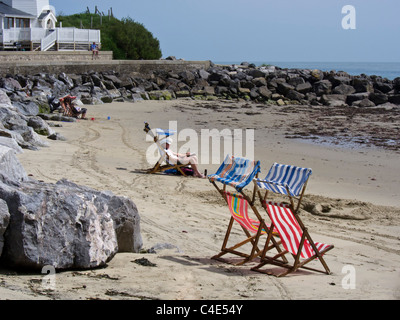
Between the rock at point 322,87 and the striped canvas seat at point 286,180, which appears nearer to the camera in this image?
the striped canvas seat at point 286,180

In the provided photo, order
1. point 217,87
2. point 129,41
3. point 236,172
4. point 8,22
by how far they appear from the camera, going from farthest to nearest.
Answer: point 129,41, point 8,22, point 217,87, point 236,172

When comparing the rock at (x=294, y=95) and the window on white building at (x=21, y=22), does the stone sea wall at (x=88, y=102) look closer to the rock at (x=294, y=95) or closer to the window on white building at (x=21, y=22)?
the rock at (x=294, y=95)

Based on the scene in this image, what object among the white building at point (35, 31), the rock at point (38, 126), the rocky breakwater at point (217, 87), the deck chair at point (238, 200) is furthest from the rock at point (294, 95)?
the deck chair at point (238, 200)

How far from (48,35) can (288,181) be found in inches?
1295

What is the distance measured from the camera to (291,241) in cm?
581

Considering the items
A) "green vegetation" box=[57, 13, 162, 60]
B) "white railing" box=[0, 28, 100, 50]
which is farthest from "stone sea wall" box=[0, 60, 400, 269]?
"green vegetation" box=[57, 13, 162, 60]

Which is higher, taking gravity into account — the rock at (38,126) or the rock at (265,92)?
the rock at (265,92)

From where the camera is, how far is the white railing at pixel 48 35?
34438 millimetres

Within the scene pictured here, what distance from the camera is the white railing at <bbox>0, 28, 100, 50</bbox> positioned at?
113ft

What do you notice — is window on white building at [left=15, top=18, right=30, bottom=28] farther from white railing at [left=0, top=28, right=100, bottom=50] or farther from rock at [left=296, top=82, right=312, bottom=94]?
rock at [left=296, top=82, right=312, bottom=94]

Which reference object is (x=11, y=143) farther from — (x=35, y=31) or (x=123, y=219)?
(x=35, y=31)

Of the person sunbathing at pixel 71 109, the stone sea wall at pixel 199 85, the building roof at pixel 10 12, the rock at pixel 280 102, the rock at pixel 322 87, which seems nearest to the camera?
the person sunbathing at pixel 71 109

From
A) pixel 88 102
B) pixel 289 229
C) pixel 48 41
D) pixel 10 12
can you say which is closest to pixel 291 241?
pixel 289 229

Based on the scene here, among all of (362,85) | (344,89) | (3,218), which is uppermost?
(362,85)
